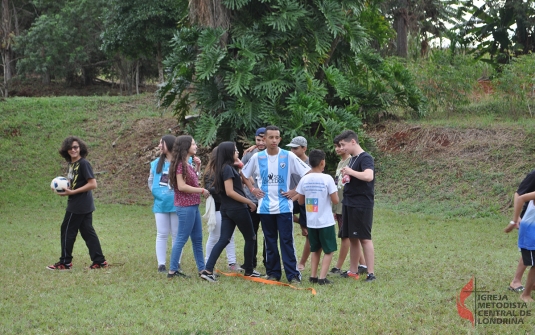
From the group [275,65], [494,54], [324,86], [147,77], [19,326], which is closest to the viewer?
[19,326]

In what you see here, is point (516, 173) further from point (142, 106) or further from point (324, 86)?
point (142, 106)

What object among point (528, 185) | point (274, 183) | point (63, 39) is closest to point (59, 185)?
point (274, 183)

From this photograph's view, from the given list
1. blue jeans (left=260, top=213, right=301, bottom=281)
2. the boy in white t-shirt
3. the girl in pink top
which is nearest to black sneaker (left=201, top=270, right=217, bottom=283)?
the girl in pink top

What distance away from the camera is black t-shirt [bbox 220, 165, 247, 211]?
747cm

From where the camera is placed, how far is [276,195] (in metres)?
7.52

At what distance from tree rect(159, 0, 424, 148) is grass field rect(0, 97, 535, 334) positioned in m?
2.86

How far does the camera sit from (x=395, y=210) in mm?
14359

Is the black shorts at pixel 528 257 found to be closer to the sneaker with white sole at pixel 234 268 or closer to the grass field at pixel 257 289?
the grass field at pixel 257 289

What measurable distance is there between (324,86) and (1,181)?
951 centimetres

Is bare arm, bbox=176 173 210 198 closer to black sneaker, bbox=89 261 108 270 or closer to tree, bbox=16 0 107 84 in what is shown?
black sneaker, bbox=89 261 108 270

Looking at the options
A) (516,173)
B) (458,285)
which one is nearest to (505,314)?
(458,285)

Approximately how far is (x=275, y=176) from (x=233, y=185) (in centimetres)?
50

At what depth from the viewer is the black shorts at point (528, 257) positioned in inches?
252

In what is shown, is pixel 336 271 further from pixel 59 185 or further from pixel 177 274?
pixel 59 185
